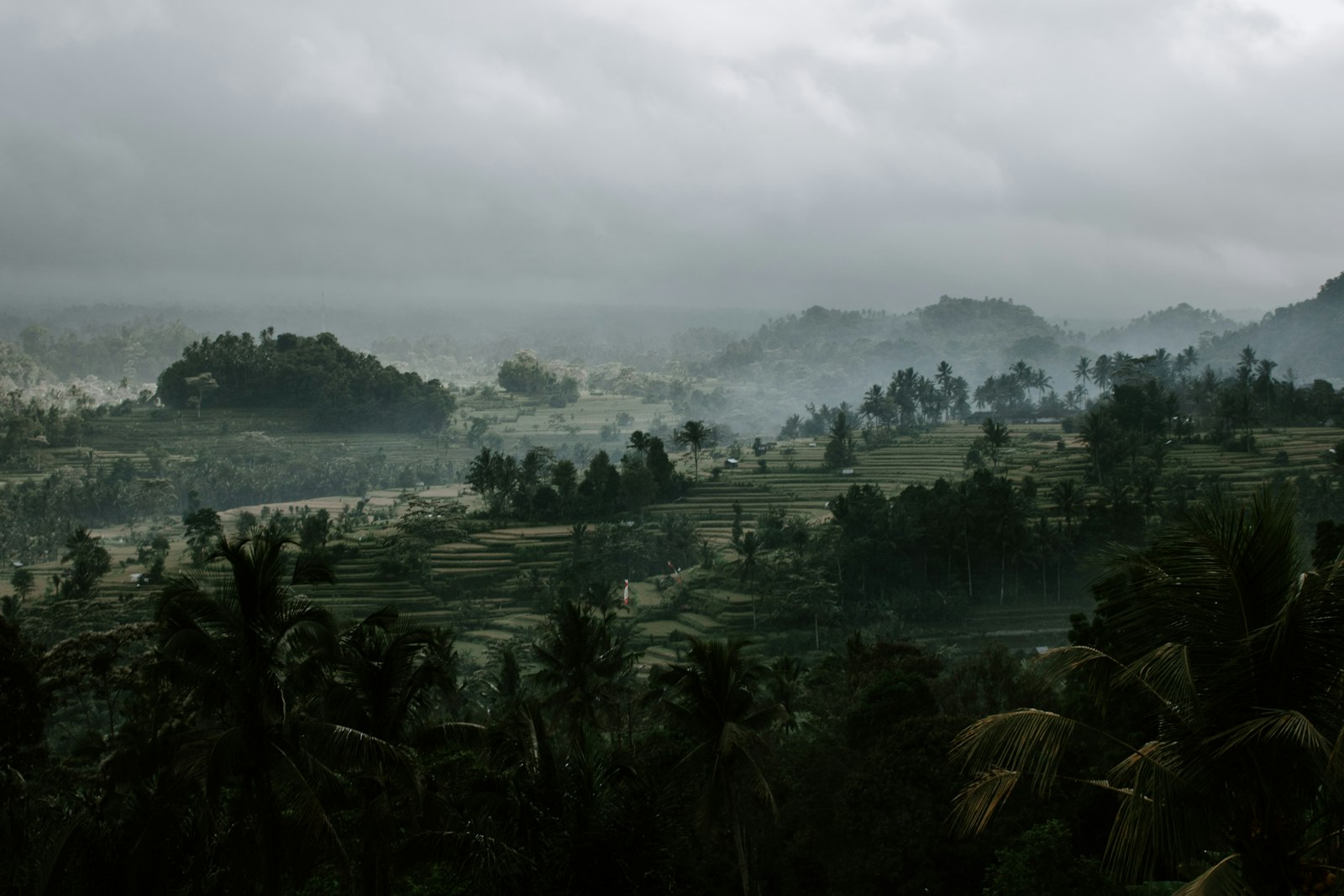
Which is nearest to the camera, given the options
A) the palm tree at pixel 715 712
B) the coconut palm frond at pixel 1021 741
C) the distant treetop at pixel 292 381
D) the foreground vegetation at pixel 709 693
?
the foreground vegetation at pixel 709 693

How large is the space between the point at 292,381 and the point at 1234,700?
390 feet

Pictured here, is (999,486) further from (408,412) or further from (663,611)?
(408,412)

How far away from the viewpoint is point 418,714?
11.7m

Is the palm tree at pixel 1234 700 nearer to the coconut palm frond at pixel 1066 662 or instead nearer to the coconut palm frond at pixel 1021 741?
the coconut palm frond at pixel 1021 741

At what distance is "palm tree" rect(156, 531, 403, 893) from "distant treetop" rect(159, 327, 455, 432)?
4402 inches

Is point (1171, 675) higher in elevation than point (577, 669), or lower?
higher

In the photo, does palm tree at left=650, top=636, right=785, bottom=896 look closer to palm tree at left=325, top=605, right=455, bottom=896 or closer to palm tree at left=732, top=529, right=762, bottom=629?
palm tree at left=325, top=605, right=455, bottom=896

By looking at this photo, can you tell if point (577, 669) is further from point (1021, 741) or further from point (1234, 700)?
point (1234, 700)

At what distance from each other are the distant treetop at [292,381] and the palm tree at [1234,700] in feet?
384

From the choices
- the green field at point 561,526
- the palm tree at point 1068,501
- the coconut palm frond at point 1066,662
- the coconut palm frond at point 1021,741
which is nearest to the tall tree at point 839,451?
the green field at point 561,526

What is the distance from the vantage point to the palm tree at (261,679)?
9.22m

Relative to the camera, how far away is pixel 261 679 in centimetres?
942

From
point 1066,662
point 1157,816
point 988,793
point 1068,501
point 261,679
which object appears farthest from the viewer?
point 1068,501

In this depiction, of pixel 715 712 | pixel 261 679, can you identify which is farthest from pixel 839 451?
pixel 261 679
